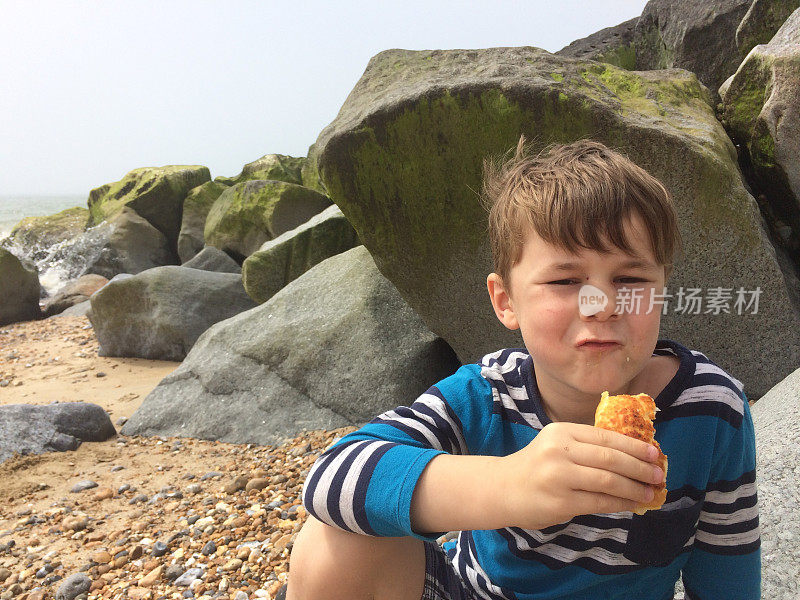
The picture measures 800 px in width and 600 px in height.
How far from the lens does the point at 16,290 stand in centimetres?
1076

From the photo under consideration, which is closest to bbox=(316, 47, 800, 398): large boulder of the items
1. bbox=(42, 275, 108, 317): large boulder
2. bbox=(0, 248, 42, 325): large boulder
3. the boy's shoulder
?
the boy's shoulder

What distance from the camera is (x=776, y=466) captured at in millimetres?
2188

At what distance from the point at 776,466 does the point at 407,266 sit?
227cm

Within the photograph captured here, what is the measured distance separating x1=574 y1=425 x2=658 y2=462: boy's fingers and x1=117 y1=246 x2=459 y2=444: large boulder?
317 cm

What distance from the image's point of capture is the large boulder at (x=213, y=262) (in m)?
9.59

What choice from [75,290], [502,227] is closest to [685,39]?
[502,227]

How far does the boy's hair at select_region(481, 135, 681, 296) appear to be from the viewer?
4.58ft

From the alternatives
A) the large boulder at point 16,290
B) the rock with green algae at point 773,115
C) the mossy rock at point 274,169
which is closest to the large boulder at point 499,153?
the rock with green algae at point 773,115

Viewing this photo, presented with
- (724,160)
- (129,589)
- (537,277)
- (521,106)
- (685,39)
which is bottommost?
(129,589)

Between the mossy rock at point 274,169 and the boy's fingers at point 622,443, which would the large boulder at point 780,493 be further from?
the mossy rock at point 274,169

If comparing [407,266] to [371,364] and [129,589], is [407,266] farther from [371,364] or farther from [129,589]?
→ [129,589]

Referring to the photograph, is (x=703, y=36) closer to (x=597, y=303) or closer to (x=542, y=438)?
(x=597, y=303)

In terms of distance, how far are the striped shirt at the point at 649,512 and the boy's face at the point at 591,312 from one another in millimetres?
209

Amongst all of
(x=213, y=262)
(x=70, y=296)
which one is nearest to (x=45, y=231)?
(x=70, y=296)
